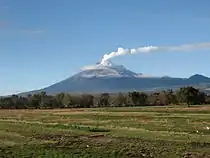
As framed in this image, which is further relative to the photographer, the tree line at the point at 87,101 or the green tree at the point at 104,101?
the green tree at the point at 104,101

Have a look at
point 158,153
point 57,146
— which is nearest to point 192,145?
point 158,153

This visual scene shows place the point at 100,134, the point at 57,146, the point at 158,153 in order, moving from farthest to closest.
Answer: the point at 100,134
the point at 57,146
the point at 158,153

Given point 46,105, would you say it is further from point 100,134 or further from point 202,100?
point 100,134

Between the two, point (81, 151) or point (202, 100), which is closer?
point (81, 151)

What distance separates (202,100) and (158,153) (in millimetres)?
123599

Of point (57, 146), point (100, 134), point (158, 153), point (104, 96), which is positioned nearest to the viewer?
point (158, 153)

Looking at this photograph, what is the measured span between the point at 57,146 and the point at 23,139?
5.19m

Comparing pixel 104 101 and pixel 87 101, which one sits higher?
pixel 87 101

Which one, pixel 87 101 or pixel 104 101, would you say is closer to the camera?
pixel 87 101

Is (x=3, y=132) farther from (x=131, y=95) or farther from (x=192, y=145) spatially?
(x=131, y=95)

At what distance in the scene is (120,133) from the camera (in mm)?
44156

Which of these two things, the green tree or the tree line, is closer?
the tree line

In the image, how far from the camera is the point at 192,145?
115ft

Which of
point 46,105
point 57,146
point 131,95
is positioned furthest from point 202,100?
point 57,146
